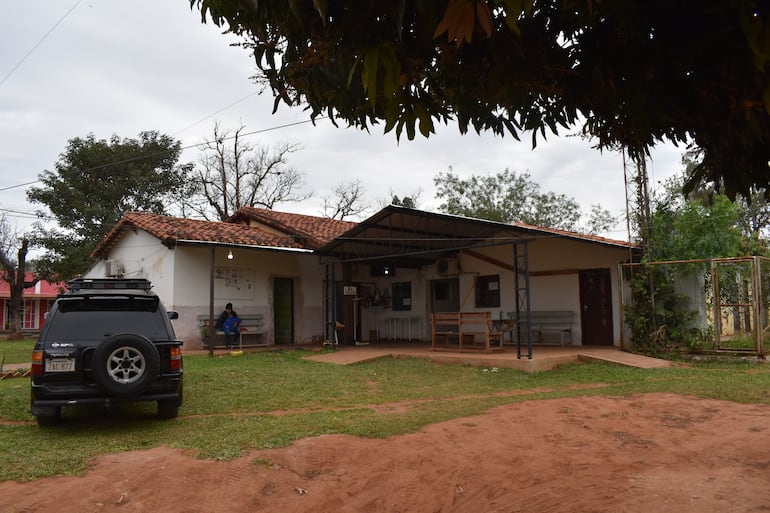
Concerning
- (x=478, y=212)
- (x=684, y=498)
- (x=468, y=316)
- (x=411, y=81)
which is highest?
(x=478, y=212)

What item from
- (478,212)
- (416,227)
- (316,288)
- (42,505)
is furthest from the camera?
(478,212)

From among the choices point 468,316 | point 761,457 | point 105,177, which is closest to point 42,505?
point 761,457

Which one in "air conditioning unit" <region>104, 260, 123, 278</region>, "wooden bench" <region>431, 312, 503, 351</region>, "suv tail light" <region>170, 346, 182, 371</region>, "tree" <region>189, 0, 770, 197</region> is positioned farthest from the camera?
"air conditioning unit" <region>104, 260, 123, 278</region>

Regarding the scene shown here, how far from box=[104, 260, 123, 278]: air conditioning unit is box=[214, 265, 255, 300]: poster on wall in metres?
3.85

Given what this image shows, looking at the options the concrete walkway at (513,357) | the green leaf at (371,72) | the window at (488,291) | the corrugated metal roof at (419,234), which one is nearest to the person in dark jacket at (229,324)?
the concrete walkway at (513,357)

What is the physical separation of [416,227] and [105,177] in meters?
18.6

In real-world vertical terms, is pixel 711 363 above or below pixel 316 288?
below

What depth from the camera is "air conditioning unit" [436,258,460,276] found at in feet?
62.7

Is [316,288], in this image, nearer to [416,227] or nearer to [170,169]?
[416,227]

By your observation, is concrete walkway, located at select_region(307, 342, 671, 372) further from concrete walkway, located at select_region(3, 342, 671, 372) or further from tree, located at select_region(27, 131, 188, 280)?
tree, located at select_region(27, 131, 188, 280)

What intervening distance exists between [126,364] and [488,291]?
13.3m

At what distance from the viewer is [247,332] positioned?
17.3 meters

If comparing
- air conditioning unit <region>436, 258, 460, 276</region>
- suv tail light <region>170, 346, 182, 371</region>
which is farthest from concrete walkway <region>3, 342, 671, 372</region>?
suv tail light <region>170, 346, 182, 371</region>

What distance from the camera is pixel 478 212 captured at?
1487 inches
